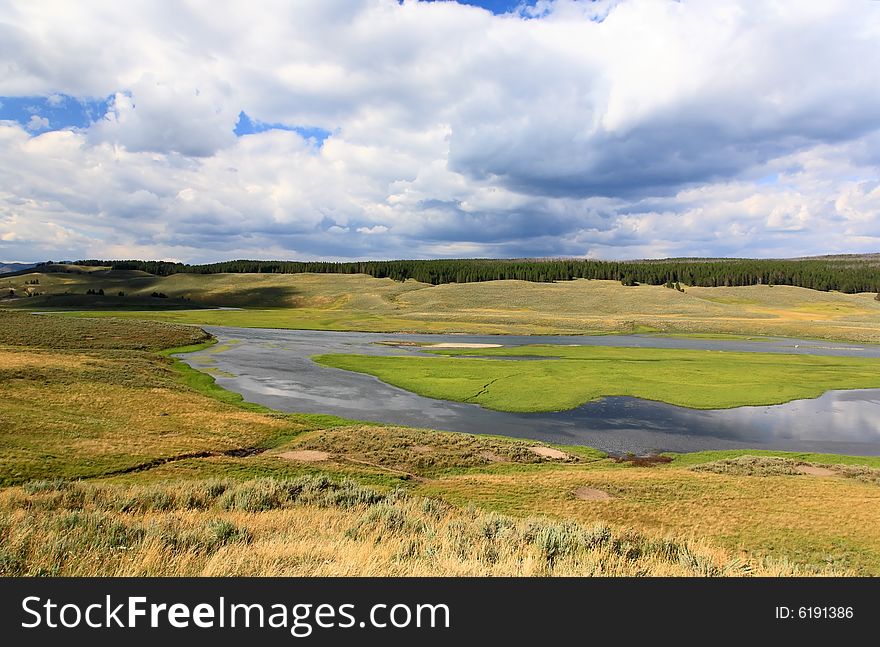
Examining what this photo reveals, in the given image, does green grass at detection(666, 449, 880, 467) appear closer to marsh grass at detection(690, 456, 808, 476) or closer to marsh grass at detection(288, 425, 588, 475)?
marsh grass at detection(690, 456, 808, 476)

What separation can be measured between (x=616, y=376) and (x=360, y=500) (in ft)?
125

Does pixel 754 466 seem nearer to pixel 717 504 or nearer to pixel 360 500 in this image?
pixel 717 504

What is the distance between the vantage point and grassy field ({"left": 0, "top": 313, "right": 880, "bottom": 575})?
8766 millimetres

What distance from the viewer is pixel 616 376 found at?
48062 millimetres

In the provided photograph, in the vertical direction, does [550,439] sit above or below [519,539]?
below

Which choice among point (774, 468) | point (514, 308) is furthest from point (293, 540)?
point (514, 308)

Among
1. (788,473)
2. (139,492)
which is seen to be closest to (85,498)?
(139,492)

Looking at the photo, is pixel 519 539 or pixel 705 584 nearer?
pixel 705 584

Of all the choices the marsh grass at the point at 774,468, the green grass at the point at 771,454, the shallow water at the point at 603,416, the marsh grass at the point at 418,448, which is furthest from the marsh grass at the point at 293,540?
the shallow water at the point at 603,416

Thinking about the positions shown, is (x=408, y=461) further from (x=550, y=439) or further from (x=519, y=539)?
(x=519, y=539)

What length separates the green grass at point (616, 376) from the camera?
39.5 meters

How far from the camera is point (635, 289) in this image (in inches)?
6211

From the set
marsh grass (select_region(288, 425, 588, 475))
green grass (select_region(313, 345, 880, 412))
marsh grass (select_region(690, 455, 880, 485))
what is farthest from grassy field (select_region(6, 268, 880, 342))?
marsh grass (select_region(690, 455, 880, 485))

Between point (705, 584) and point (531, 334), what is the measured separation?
87952 millimetres
